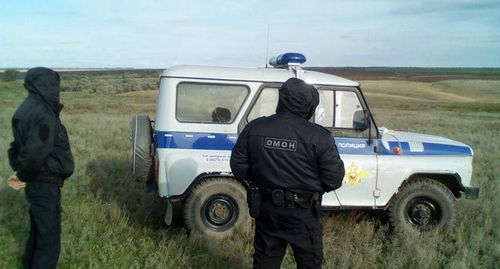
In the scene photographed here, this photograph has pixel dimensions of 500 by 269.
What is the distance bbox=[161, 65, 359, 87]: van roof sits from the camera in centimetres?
543

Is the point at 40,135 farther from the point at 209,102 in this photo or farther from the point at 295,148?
the point at 209,102

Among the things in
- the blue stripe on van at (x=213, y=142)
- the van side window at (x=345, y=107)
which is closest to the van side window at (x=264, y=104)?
the blue stripe on van at (x=213, y=142)

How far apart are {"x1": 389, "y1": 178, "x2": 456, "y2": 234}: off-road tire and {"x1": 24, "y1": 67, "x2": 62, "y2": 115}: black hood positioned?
4032 millimetres

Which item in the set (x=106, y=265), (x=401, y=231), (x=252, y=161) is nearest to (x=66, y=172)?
(x=106, y=265)

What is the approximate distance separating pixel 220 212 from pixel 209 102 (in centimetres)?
130

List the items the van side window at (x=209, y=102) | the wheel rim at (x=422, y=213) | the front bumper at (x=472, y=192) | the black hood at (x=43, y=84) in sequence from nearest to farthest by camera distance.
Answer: the black hood at (x=43, y=84) < the van side window at (x=209, y=102) < the front bumper at (x=472, y=192) < the wheel rim at (x=422, y=213)

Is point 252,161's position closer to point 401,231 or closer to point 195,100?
point 195,100

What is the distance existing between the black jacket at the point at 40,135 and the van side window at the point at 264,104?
2.28m

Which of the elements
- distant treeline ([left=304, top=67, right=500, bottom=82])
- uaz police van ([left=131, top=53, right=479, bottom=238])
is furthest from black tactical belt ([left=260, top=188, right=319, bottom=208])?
distant treeline ([left=304, top=67, right=500, bottom=82])

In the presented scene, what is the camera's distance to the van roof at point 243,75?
214 inches

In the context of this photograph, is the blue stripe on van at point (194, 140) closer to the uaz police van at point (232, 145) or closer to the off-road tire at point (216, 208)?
the uaz police van at point (232, 145)

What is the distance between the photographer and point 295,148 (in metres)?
3.15

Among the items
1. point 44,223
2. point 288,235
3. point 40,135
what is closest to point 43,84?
point 40,135

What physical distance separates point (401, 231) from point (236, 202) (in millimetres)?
2025
